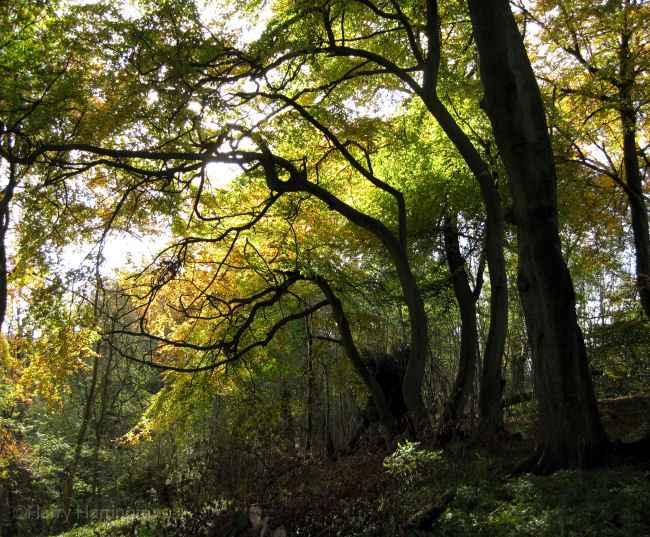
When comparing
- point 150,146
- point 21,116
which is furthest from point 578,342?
point 21,116

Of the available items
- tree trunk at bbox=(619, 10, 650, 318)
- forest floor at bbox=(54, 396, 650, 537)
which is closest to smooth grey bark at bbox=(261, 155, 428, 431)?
forest floor at bbox=(54, 396, 650, 537)

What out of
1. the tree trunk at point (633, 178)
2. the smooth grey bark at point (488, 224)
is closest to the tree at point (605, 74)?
the tree trunk at point (633, 178)

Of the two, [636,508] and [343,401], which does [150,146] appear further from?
[343,401]

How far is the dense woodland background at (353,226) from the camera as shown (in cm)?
532

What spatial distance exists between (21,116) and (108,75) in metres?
1.08

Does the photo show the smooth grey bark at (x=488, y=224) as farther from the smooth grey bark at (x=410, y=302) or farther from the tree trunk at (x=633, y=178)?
the tree trunk at (x=633, y=178)

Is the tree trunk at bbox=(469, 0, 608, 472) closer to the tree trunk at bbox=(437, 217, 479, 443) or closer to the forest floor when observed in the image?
the forest floor

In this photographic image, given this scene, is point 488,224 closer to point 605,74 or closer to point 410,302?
point 410,302

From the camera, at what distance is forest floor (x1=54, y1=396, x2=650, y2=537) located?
4066 mm

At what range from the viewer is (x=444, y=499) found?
16.8 ft

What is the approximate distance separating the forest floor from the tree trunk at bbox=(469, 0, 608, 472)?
382mm

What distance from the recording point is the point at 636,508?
3.95 meters

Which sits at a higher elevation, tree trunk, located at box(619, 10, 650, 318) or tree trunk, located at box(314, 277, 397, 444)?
tree trunk, located at box(619, 10, 650, 318)

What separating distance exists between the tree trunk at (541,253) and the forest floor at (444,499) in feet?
1.25
